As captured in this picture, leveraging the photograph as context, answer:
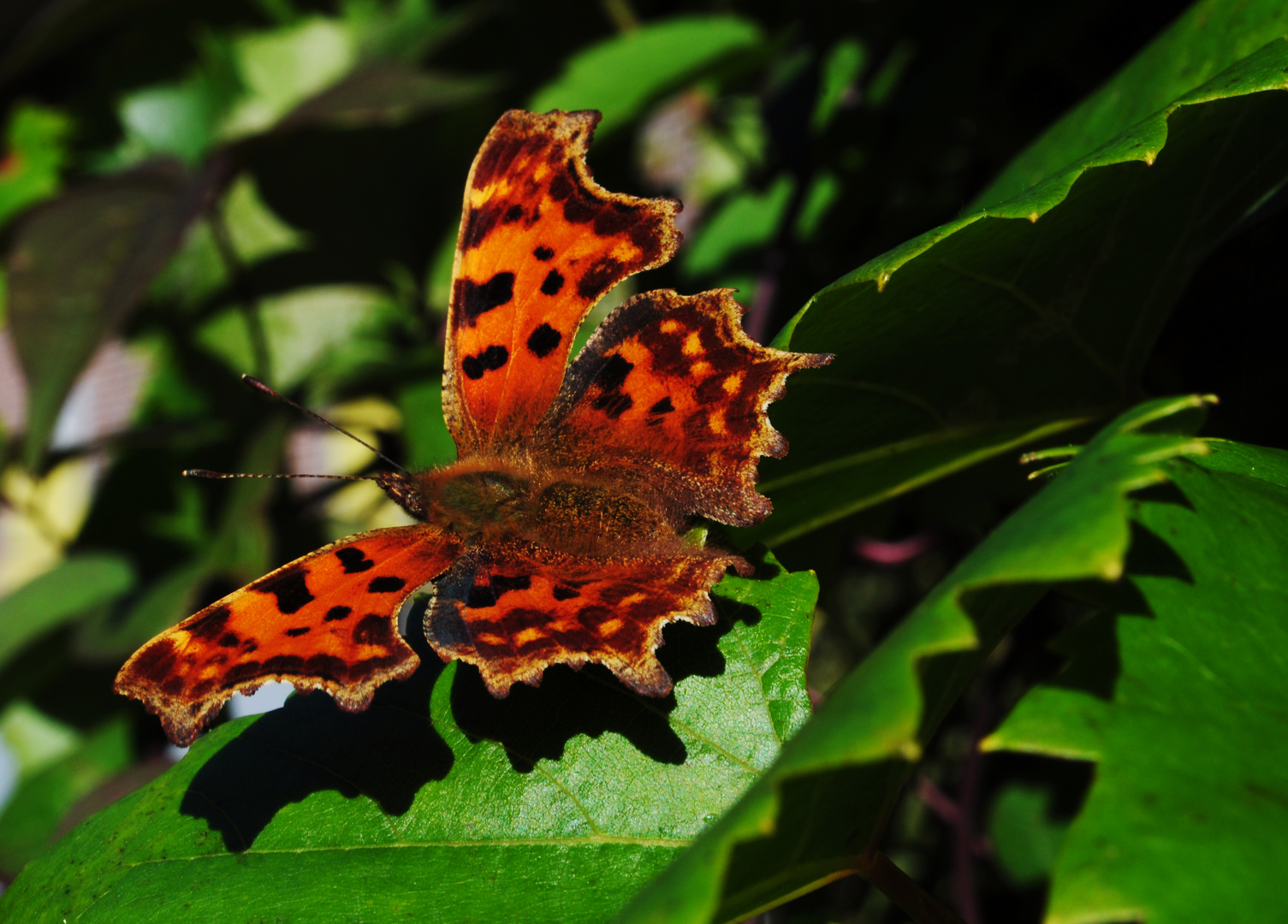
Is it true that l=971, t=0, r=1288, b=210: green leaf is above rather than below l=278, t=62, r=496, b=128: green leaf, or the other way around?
below

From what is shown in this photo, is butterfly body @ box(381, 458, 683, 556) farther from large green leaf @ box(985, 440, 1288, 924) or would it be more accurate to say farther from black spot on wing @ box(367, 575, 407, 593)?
large green leaf @ box(985, 440, 1288, 924)

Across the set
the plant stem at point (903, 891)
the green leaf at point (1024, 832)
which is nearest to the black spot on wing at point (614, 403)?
the plant stem at point (903, 891)

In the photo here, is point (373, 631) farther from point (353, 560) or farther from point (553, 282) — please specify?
point (553, 282)

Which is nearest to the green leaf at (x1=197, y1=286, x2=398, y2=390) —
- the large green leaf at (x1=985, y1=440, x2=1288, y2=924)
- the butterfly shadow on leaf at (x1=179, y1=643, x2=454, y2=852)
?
the butterfly shadow on leaf at (x1=179, y1=643, x2=454, y2=852)

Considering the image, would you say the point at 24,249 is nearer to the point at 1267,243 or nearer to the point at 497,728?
the point at 497,728

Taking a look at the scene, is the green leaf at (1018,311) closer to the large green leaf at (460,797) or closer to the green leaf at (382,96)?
the large green leaf at (460,797)

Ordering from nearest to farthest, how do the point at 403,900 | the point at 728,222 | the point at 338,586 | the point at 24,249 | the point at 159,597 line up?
1. the point at 403,900
2. the point at 338,586
3. the point at 24,249
4. the point at 159,597
5. the point at 728,222

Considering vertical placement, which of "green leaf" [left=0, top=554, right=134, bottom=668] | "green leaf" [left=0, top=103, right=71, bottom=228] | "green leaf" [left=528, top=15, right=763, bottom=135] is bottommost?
"green leaf" [left=0, top=554, right=134, bottom=668]

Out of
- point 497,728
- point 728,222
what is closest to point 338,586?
point 497,728
